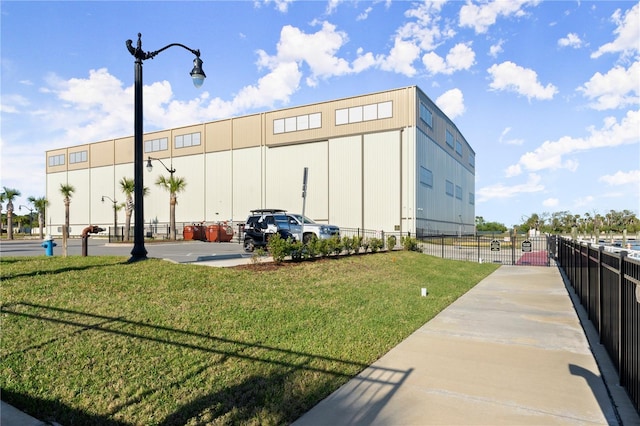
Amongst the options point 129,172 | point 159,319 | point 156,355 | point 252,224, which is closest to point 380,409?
point 156,355

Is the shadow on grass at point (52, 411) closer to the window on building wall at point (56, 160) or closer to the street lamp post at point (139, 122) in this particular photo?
the street lamp post at point (139, 122)

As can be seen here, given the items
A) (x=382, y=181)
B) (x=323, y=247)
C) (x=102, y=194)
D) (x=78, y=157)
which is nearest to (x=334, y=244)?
(x=323, y=247)

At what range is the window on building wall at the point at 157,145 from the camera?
5328cm

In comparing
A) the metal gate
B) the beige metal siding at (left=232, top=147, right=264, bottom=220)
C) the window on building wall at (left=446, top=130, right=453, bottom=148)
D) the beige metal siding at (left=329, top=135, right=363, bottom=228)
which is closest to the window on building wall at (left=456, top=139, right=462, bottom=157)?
the window on building wall at (left=446, top=130, right=453, bottom=148)

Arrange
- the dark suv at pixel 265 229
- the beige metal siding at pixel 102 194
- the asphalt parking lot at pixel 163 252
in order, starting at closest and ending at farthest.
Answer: the asphalt parking lot at pixel 163 252
the dark suv at pixel 265 229
the beige metal siding at pixel 102 194

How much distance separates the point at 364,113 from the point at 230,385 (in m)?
37.9

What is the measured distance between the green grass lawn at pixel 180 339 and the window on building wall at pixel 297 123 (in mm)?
34157

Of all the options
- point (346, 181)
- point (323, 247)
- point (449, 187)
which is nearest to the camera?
point (323, 247)

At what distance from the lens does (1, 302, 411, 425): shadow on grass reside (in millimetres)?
3689

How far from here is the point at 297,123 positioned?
43188mm

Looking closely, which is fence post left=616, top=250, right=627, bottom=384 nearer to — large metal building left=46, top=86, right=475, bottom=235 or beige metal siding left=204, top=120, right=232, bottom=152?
large metal building left=46, top=86, right=475, bottom=235

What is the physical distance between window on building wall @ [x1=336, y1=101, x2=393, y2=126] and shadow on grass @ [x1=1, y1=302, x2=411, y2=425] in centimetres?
3612

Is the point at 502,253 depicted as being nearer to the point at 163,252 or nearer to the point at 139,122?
the point at 163,252

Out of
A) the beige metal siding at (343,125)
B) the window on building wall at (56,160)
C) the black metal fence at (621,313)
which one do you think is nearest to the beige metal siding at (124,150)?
the window on building wall at (56,160)
